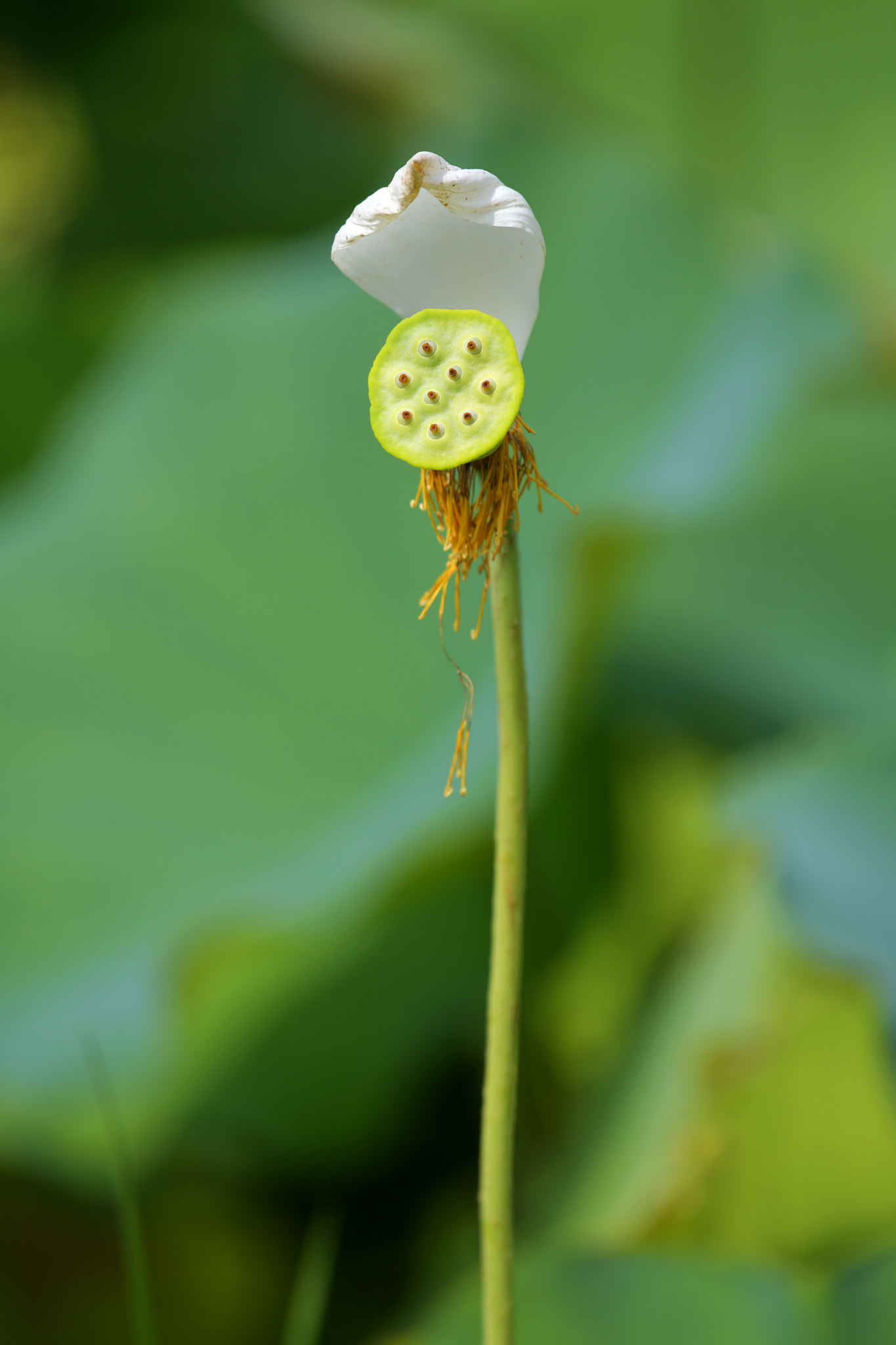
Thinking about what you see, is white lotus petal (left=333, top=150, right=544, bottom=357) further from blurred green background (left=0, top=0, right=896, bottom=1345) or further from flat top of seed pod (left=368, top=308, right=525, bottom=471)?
blurred green background (left=0, top=0, right=896, bottom=1345)

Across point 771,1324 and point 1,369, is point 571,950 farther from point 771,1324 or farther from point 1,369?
point 1,369

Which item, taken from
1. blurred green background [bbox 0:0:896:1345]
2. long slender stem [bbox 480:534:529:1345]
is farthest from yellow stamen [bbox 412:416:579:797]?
blurred green background [bbox 0:0:896:1345]

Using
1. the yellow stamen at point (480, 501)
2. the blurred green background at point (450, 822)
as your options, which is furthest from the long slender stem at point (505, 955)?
the blurred green background at point (450, 822)

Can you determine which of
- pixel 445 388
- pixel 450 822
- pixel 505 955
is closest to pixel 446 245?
pixel 445 388

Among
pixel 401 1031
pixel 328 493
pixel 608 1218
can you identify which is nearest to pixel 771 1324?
pixel 608 1218

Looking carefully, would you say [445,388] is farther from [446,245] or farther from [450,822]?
[450,822]
